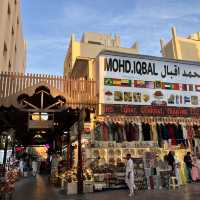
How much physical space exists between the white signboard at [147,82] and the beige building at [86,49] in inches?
137

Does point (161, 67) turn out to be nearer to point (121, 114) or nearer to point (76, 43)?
Result: point (121, 114)

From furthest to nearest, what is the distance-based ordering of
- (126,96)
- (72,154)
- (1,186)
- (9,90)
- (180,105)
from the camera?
(72,154) < (180,105) < (126,96) < (9,90) < (1,186)

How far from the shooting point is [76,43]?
133 ft

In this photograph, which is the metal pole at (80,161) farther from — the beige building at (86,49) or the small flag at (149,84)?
the beige building at (86,49)

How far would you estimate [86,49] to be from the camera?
40625mm

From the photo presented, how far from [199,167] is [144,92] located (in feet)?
16.9

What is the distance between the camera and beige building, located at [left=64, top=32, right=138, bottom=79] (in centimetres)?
2190

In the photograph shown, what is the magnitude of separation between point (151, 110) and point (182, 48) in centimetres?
2736

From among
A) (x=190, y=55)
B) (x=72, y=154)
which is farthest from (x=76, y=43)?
(x=72, y=154)

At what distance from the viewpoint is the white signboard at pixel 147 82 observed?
44.6 feet

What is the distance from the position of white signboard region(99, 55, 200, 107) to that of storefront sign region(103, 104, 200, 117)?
233 mm

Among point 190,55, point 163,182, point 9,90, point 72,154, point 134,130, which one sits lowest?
point 163,182

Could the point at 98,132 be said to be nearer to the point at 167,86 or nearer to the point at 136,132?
the point at 136,132

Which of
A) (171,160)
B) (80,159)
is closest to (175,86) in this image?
(171,160)
